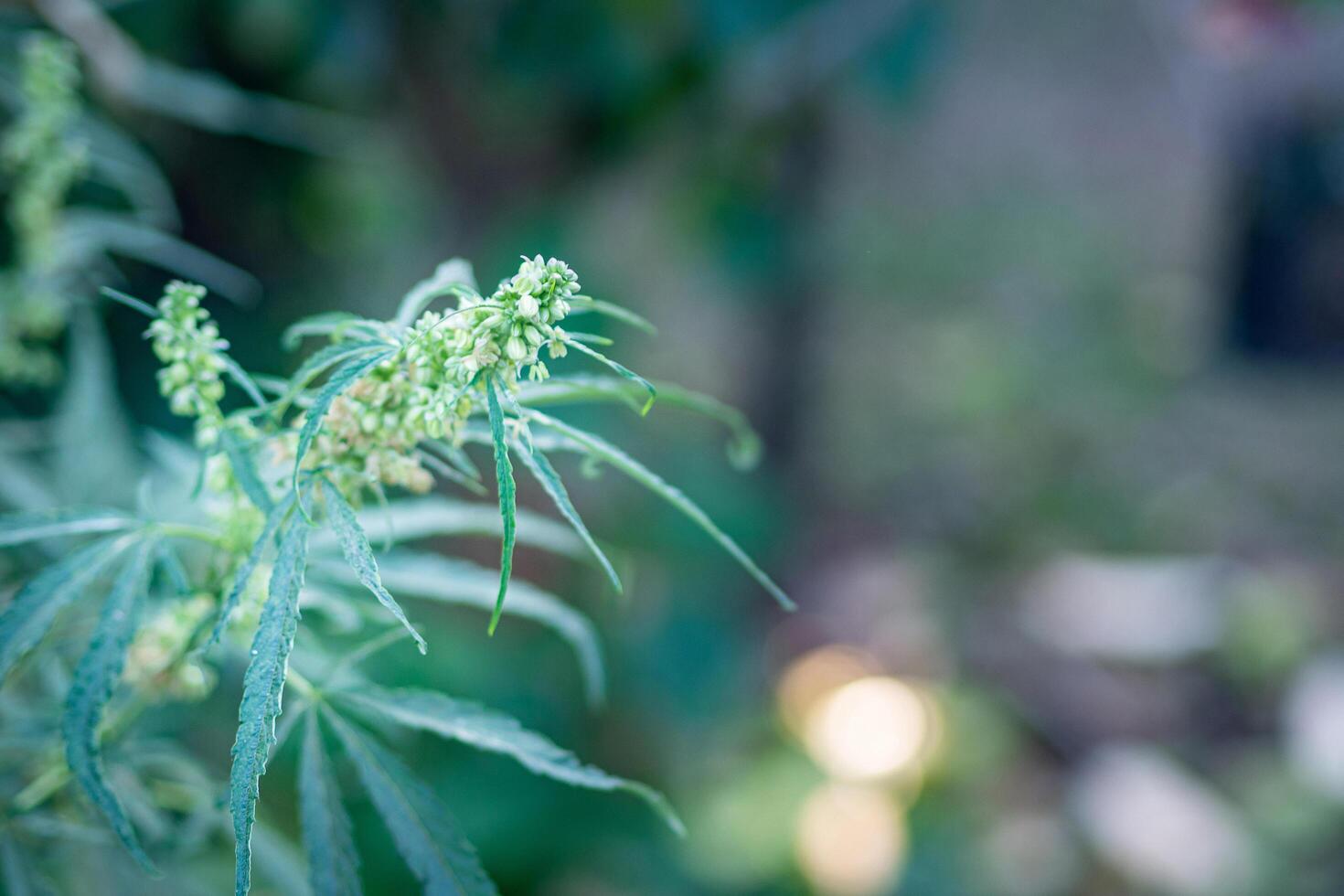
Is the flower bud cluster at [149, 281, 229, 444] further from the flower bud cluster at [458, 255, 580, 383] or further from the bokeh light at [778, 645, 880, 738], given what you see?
the bokeh light at [778, 645, 880, 738]

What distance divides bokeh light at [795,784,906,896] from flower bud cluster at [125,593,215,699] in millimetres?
1555

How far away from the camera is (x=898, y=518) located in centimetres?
309

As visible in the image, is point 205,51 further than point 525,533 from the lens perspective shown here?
Yes

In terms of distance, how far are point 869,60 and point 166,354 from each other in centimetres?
138

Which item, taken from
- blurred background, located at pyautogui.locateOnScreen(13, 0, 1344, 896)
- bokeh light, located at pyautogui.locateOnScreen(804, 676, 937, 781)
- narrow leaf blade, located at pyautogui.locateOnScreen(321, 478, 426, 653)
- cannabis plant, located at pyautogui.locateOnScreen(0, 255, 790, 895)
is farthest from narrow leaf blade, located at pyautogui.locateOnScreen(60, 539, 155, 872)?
bokeh light, located at pyautogui.locateOnScreen(804, 676, 937, 781)

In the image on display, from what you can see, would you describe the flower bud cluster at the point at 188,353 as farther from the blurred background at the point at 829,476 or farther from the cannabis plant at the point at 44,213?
the blurred background at the point at 829,476

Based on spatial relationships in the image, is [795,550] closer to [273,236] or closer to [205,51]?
[273,236]

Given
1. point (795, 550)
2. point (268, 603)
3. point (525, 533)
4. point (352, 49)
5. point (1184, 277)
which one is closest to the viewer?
point (268, 603)

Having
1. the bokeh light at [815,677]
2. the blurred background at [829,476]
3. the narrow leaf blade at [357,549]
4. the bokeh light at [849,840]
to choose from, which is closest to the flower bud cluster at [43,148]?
the blurred background at [829,476]

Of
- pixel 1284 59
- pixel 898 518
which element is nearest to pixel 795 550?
pixel 898 518

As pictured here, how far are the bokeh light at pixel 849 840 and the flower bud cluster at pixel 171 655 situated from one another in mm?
1555

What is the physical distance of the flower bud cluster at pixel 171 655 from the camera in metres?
0.47

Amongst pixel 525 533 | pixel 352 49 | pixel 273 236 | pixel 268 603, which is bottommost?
pixel 268 603

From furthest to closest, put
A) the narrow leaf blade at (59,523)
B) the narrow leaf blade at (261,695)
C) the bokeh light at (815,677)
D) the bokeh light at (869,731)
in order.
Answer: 1. the bokeh light at (815,677)
2. the bokeh light at (869,731)
3. the narrow leaf blade at (59,523)
4. the narrow leaf blade at (261,695)
